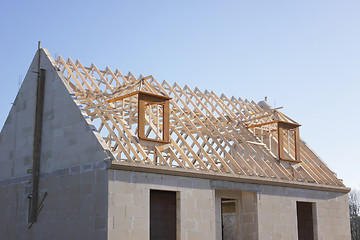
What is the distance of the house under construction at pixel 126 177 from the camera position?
677 inches

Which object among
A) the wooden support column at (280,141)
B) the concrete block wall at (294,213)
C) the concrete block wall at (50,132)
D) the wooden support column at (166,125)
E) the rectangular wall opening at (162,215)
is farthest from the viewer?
the wooden support column at (280,141)

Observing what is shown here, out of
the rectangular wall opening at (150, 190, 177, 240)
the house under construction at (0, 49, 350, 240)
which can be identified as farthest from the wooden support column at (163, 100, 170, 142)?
the rectangular wall opening at (150, 190, 177, 240)

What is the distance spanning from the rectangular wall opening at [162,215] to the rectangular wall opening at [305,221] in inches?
283

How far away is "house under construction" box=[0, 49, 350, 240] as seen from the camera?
56.4 ft

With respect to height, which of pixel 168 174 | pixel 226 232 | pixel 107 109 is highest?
pixel 107 109

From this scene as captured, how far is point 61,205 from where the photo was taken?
1809 cm

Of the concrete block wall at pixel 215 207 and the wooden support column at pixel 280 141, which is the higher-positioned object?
the wooden support column at pixel 280 141

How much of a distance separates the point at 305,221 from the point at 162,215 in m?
7.99

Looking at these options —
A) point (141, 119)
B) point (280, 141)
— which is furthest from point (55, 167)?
point (280, 141)

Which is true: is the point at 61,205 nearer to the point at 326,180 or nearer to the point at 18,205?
the point at 18,205

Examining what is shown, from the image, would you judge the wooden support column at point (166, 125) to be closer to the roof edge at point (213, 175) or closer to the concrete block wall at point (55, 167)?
the roof edge at point (213, 175)

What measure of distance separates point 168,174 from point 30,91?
21.8 ft

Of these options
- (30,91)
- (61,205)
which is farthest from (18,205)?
(30,91)

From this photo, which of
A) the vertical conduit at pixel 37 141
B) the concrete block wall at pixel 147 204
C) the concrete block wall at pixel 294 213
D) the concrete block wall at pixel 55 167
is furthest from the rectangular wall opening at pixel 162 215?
the vertical conduit at pixel 37 141
